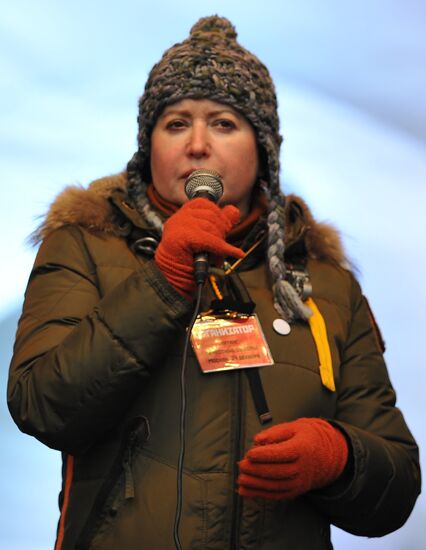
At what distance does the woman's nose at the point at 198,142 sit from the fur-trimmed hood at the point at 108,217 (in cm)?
19

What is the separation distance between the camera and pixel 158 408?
165cm

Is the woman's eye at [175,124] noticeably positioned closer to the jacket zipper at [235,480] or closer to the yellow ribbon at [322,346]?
the yellow ribbon at [322,346]

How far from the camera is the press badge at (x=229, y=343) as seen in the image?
1688mm

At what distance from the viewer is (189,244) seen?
Result: 1.54 m

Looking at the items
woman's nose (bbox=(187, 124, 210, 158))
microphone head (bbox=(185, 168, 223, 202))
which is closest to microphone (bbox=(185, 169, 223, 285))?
microphone head (bbox=(185, 168, 223, 202))

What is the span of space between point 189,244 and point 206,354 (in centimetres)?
24

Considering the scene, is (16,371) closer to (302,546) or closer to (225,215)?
(225,215)

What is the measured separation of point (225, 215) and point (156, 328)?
8.9 inches

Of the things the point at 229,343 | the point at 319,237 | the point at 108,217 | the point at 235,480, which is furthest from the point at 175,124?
the point at 235,480

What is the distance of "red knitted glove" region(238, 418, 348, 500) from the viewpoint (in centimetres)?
155

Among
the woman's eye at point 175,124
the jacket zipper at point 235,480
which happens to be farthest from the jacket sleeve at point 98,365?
the woman's eye at point 175,124

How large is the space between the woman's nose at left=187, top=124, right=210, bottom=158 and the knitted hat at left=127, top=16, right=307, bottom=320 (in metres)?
0.08

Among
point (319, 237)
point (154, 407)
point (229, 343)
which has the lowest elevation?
point (154, 407)

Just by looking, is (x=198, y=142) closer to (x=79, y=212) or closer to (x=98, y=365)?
(x=79, y=212)
